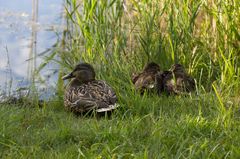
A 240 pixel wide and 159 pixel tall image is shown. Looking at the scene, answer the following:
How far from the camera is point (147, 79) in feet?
20.0

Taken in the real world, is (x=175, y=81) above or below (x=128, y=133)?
above

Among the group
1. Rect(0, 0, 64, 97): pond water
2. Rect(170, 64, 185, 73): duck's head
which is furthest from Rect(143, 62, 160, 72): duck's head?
Rect(0, 0, 64, 97): pond water

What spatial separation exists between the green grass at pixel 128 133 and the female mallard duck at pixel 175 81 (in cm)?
66

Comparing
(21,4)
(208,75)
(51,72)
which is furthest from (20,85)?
(21,4)

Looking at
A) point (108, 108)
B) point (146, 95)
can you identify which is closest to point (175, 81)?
point (146, 95)

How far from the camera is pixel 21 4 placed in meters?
10.5

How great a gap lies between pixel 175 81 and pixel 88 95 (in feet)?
3.50

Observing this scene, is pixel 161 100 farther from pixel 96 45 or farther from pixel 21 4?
pixel 21 4

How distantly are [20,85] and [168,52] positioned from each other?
184 cm

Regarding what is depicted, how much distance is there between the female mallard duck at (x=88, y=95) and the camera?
5273 millimetres

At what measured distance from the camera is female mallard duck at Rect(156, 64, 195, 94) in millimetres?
5949

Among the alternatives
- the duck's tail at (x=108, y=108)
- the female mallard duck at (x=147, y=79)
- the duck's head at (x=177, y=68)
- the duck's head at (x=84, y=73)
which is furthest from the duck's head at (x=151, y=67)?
the duck's tail at (x=108, y=108)

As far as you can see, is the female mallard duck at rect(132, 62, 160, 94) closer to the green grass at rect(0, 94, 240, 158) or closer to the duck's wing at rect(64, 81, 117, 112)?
the duck's wing at rect(64, 81, 117, 112)

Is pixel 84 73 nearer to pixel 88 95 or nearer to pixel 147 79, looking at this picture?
pixel 88 95
